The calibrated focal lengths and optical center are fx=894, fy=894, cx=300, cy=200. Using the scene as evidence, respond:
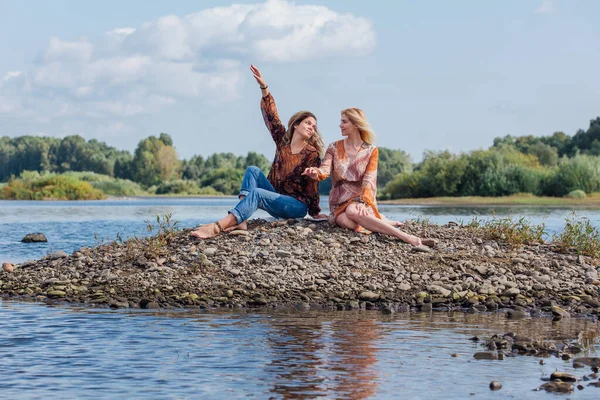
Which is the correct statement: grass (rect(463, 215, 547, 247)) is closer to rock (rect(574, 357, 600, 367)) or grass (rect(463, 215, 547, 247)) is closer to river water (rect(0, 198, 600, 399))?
river water (rect(0, 198, 600, 399))

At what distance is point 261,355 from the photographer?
28.8ft

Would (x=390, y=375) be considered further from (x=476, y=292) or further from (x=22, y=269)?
(x=22, y=269)

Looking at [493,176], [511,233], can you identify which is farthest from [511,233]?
[493,176]

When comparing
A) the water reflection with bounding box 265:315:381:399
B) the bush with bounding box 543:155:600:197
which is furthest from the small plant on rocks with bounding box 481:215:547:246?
the bush with bounding box 543:155:600:197

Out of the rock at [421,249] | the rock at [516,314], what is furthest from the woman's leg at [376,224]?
the rock at [516,314]

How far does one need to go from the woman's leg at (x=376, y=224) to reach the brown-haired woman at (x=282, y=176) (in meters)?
0.68

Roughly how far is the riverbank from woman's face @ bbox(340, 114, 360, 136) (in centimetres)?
161

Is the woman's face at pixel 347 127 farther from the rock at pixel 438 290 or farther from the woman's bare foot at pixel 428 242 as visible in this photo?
the rock at pixel 438 290

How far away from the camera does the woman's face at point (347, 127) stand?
1318cm

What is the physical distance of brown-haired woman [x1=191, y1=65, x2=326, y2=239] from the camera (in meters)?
13.4

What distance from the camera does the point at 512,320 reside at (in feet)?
35.9

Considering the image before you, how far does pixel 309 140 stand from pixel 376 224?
5.37ft

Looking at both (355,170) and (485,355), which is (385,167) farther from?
(485,355)

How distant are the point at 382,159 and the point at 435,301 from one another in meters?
103
